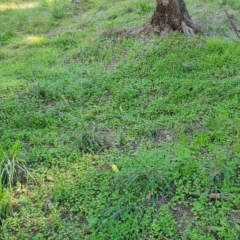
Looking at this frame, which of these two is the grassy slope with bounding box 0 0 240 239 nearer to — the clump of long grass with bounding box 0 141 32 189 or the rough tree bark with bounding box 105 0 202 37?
the clump of long grass with bounding box 0 141 32 189

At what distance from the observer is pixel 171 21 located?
6.70m

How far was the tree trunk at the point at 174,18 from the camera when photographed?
6.61 metres

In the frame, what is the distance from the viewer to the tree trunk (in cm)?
661

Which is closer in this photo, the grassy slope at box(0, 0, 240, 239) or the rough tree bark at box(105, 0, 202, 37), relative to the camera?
the grassy slope at box(0, 0, 240, 239)

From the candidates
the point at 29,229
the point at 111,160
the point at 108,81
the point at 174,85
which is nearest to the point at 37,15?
the point at 108,81

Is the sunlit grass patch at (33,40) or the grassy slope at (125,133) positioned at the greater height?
the sunlit grass patch at (33,40)

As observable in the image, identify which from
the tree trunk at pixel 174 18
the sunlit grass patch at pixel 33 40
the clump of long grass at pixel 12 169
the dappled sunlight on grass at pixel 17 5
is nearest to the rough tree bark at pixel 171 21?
the tree trunk at pixel 174 18

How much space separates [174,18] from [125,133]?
297cm

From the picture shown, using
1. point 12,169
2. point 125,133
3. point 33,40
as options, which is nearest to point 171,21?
point 33,40

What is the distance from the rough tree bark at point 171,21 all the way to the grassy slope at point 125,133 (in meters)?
0.31

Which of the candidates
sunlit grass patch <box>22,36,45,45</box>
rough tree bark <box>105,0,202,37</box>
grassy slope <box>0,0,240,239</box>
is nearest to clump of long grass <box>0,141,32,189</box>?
grassy slope <box>0,0,240,239</box>

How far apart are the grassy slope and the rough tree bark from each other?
1.01 ft

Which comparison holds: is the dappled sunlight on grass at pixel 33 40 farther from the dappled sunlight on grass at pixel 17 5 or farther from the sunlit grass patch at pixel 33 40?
the dappled sunlight on grass at pixel 17 5

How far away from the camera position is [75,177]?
3770 millimetres
